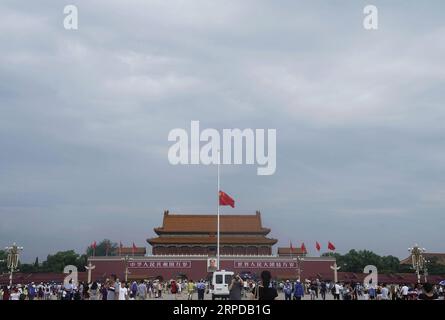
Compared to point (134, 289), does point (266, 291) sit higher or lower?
higher

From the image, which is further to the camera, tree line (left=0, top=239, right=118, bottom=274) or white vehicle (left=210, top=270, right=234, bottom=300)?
tree line (left=0, top=239, right=118, bottom=274)

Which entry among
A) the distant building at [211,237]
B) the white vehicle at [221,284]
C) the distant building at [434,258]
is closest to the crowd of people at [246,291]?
the white vehicle at [221,284]

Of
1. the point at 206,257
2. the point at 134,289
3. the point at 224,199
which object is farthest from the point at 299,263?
the point at 134,289

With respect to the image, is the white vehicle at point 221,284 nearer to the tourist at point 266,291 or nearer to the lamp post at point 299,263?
the tourist at point 266,291

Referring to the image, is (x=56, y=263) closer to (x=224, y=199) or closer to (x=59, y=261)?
(x=59, y=261)

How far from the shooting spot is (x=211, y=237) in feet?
148

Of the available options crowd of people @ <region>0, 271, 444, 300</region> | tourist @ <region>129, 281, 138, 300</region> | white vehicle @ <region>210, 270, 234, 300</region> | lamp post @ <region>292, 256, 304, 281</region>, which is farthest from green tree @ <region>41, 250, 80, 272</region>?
white vehicle @ <region>210, 270, 234, 300</region>

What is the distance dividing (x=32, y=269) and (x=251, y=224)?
80.2ft

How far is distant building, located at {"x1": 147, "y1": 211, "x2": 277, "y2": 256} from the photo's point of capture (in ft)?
146

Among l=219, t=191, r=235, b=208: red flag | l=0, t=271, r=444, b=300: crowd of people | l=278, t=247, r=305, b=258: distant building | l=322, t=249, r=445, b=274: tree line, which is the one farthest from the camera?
l=322, t=249, r=445, b=274: tree line

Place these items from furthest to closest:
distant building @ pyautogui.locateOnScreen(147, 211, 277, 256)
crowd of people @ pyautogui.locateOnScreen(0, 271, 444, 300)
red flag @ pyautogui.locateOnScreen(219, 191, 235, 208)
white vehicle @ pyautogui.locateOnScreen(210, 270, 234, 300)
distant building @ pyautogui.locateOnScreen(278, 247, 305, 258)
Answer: distant building @ pyautogui.locateOnScreen(278, 247, 305, 258)
distant building @ pyautogui.locateOnScreen(147, 211, 277, 256)
red flag @ pyautogui.locateOnScreen(219, 191, 235, 208)
white vehicle @ pyautogui.locateOnScreen(210, 270, 234, 300)
crowd of people @ pyautogui.locateOnScreen(0, 271, 444, 300)

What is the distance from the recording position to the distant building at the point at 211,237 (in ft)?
146

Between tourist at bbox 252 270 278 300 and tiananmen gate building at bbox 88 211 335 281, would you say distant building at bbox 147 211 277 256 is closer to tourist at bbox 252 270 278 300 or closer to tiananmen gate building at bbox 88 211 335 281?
tiananmen gate building at bbox 88 211 335 281
